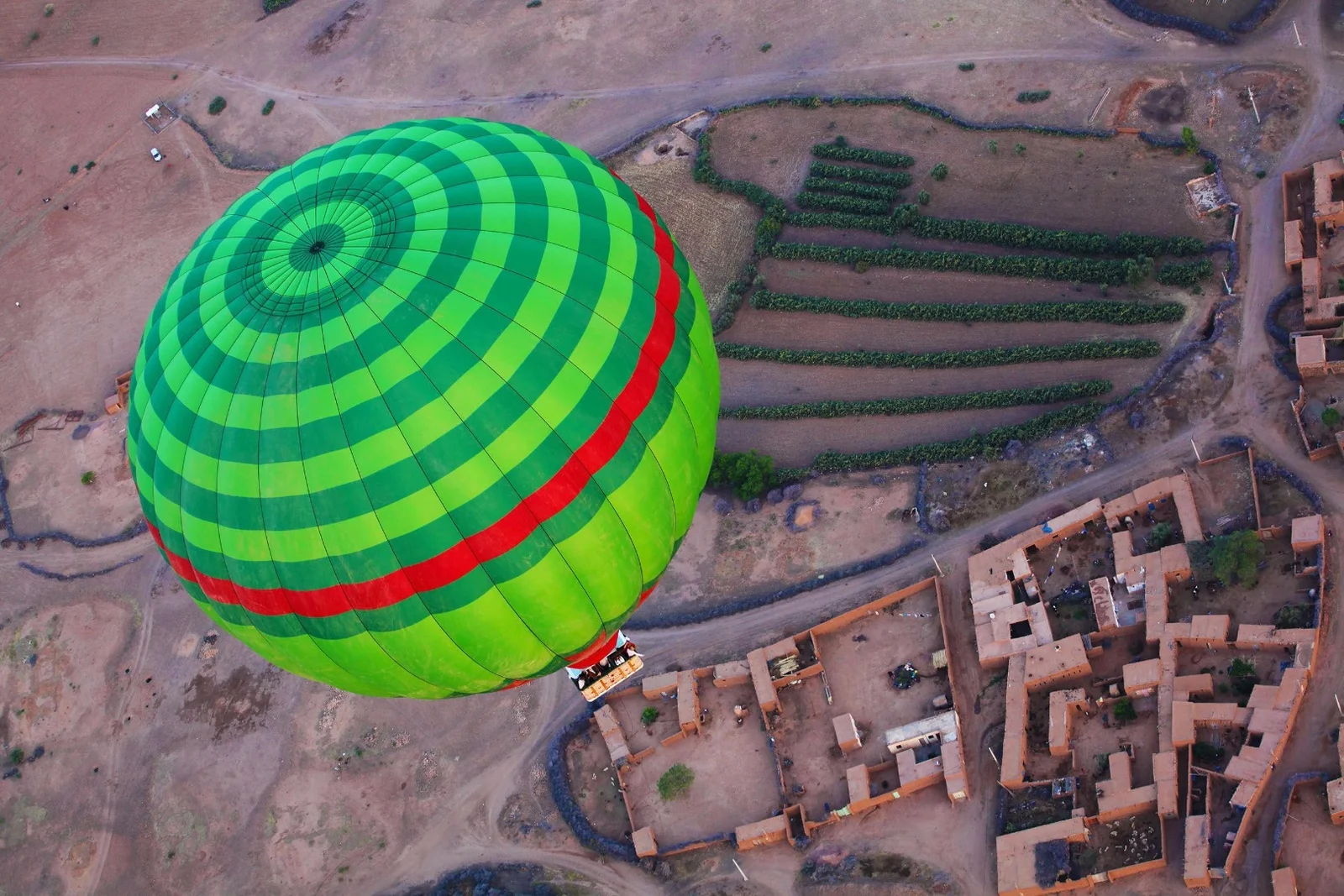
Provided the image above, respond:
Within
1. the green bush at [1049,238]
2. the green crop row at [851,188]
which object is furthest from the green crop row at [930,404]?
the green crop row at [851,188]

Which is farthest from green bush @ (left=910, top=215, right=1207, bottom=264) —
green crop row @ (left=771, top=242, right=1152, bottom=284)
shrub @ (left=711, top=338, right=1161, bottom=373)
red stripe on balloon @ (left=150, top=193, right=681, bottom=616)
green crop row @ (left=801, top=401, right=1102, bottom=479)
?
red stripe on balloon @ (left=150, top=193, right=681, bottom=616)

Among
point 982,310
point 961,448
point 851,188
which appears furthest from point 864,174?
point 961,448

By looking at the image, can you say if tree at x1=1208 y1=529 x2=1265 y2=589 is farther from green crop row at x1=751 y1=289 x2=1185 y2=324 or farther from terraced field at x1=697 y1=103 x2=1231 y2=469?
green crop row at x1=751 y1=289 x2=1185 y2=324

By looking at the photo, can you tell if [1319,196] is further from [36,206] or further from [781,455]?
[36,206]

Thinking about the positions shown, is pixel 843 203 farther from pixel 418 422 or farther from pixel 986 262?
pixel 418 422

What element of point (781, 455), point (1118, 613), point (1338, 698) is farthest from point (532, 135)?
point (1338, 698)
